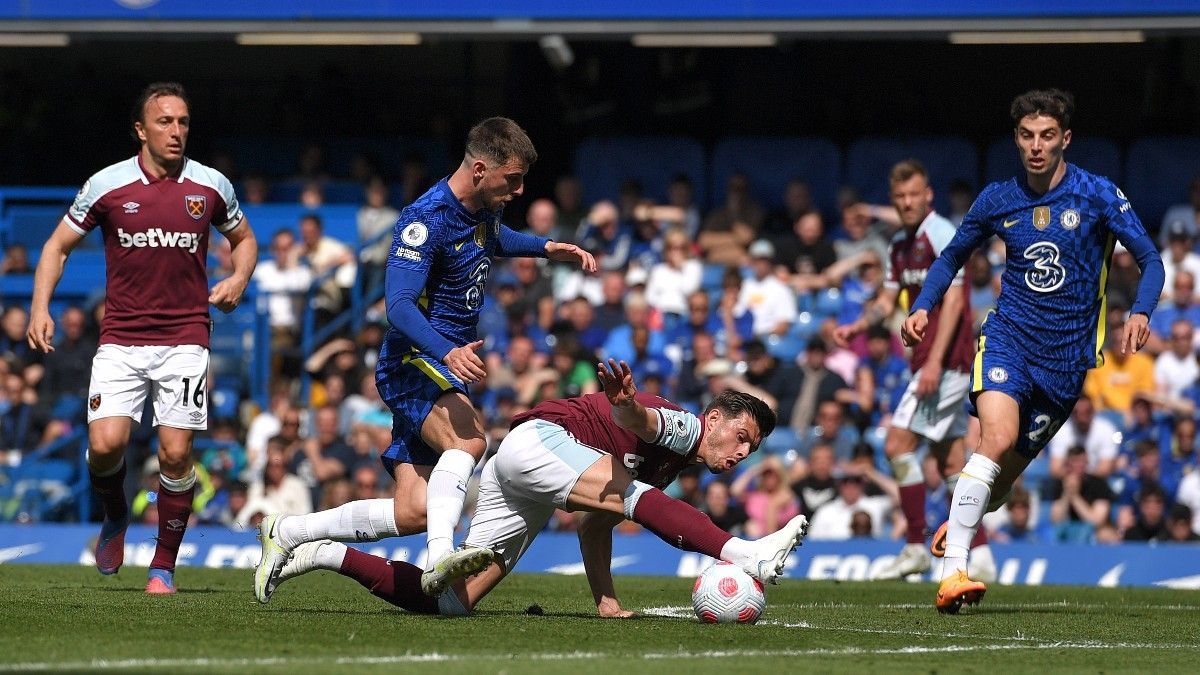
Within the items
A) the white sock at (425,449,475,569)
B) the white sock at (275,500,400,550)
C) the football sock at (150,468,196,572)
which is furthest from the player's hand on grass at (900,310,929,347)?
the football sock at (150,468,196,572)

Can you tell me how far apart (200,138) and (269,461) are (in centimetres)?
781

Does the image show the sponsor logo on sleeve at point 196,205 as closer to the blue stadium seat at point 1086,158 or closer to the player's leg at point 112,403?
the player's leg at point 112,403

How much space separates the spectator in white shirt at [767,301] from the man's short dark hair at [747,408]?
10581 millimetres

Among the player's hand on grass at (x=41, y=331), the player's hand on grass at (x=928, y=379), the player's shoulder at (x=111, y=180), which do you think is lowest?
the player's hand on grass at (x=928, y=379)

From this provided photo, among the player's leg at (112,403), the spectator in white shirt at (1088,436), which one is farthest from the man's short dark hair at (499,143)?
the spectator in white shirt at (1088,436)

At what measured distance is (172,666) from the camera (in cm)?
578

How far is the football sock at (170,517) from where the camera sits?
9.34 meters

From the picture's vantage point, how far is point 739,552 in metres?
7.35

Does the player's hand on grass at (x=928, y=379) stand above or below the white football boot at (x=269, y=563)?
above

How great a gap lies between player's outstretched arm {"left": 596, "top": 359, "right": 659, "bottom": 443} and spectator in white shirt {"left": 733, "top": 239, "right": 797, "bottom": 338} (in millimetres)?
10800

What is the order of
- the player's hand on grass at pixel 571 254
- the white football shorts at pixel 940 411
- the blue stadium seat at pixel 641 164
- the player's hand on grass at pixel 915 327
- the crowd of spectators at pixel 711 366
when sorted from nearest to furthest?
1. the player's hand on grass at pixel 571 254
2. the player's hand on grass at pixel 915 327
3. the white football shorts at pixel 940 411
4. the crowd of spectators at pixel 711 366
5. the blue stadium seat at pixel 641 164

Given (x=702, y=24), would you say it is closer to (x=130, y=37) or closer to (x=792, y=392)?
(x=792, y=392)

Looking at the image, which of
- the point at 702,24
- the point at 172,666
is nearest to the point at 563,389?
the point at 702,24

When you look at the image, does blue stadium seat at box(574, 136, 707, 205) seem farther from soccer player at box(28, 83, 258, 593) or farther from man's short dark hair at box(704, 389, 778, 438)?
man's short dark hair at box(704, 389, 778, 438)
